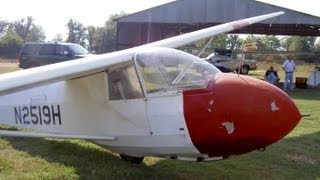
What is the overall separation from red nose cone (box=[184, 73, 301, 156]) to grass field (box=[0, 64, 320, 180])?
59.2 inches

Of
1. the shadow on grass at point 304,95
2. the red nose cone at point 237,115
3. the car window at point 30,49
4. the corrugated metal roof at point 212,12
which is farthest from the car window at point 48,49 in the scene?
the red nose cone at point 237,115

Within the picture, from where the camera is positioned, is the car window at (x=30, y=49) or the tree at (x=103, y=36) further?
the tree at (x=103, y=36)

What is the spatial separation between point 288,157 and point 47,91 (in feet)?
14.4

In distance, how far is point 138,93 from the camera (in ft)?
19.6

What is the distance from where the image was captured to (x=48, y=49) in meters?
24.2

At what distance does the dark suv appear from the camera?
76.7 feet

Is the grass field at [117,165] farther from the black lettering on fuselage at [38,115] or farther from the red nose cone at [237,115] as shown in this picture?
the red nose cone at [237,115]

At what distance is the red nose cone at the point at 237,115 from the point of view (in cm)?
528

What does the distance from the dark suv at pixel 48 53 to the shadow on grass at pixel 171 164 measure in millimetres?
15185

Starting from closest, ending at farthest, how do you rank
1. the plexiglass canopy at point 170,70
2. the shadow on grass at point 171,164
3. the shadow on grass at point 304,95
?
the plexiglass canopy at point 170,70, the shadow on grass at point 171,164, the shadow on grass at point 304,95

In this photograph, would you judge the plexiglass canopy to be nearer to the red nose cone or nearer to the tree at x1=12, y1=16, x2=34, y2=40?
the red nose cone

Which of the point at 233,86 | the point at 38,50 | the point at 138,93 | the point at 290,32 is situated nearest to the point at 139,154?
the point at 138,93

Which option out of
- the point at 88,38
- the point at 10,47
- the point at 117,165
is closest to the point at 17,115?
the point at 117,165

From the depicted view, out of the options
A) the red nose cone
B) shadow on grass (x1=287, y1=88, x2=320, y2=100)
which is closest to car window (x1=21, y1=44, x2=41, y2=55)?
shadow on grass (x1=287, y1=88, x2=320, y2=100)
